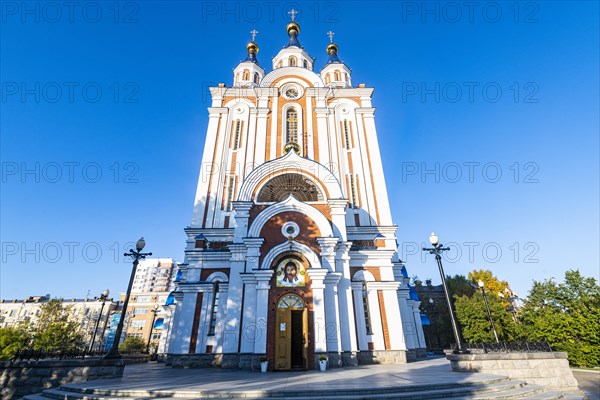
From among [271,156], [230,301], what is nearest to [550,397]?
[230,301]

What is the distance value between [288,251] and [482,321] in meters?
26.5

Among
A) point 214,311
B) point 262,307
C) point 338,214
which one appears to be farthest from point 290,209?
point 214,311

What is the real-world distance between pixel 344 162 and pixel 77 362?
1842 cm

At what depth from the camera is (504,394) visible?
23.2ft

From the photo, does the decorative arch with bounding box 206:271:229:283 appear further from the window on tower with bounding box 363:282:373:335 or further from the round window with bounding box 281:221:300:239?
the window on tower with bounding box 363:282:373:335

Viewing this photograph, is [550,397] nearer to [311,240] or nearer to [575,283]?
[311,240]

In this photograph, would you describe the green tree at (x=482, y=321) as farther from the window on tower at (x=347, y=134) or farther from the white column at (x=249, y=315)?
the white column at (x=249, y=315)

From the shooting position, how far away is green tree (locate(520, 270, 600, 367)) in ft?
59.0

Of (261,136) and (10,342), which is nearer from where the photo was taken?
(261,136)

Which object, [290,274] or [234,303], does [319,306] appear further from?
[234,303]

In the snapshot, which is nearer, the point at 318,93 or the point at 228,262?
the point at 228,262

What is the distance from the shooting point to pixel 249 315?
1264cm

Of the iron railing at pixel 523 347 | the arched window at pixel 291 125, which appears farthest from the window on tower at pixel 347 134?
the iron railing at pixel 523 347

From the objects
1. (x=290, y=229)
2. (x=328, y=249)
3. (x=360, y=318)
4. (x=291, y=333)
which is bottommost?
(x=291, y=333)
